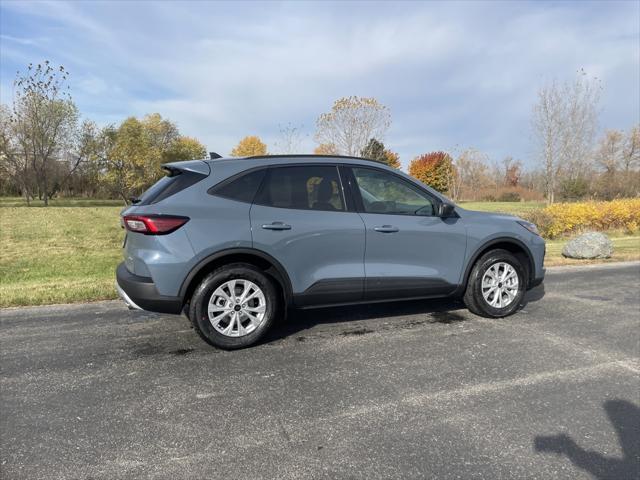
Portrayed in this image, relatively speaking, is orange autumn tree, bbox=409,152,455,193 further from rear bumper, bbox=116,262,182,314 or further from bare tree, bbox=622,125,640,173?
rear bumper, bbox=116,262,182,314

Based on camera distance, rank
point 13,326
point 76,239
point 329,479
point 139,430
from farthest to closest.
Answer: point 76,239 < point 13,326 < point 139,430 < point 329,479

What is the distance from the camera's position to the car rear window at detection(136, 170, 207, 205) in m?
4.01

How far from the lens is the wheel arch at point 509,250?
4.97 metres

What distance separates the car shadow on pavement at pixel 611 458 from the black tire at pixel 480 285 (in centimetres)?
212

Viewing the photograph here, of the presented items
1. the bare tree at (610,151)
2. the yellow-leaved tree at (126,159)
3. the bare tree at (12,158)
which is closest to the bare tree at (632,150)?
the bare tree at (610,151)

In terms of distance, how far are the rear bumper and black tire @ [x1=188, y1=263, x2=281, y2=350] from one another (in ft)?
0.54

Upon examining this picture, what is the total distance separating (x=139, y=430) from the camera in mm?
2777

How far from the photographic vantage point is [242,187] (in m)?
4.14

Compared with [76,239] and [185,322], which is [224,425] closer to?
[185,322]

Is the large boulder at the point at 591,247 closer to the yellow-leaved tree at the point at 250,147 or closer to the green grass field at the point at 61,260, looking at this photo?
the green grass field at the point at 61,260

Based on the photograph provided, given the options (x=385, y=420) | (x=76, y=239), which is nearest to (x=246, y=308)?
(x=385, y=420)

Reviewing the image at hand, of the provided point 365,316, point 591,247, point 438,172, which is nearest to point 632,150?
point 438,172

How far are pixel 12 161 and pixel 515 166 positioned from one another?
67766 millimetres

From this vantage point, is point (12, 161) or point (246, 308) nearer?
point (246, 308)
